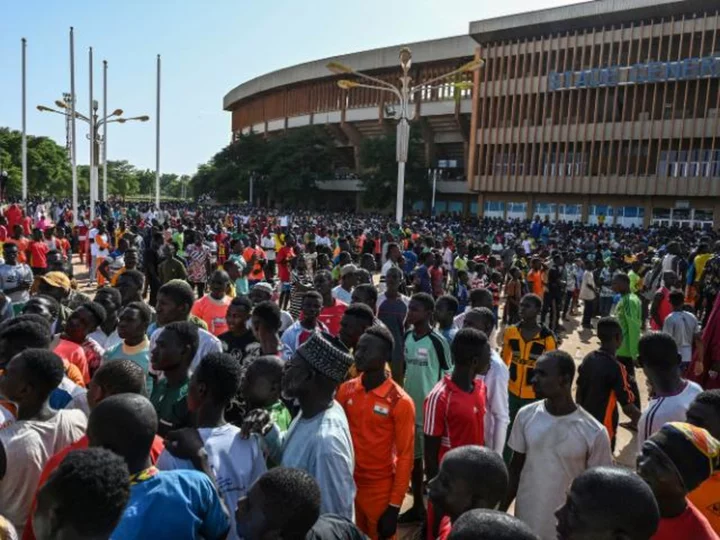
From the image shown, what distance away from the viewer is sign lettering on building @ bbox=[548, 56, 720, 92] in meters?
35.6

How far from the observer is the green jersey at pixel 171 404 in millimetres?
3383

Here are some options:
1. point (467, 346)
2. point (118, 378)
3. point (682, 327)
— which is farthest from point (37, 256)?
point (682, 327)

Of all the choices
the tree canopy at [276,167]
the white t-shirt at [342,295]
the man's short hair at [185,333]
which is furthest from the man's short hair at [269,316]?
the tree canopy at [276,167]

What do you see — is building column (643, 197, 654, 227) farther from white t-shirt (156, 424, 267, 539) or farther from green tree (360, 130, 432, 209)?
white t-shirt (156, 424, 267, 539)

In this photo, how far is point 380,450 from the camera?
11.5 ft

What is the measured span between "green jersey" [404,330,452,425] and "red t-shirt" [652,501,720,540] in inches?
99.2

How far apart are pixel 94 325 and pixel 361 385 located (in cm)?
226

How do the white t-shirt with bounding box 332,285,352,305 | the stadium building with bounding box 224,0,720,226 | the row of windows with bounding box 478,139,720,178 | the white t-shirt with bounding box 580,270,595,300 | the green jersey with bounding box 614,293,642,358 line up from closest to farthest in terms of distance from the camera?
the white t-shirt with bounding box 332,285,352,305, the green jersey with bounding box 614,293,642,358, the white t-shirt with bounding box 580,270,595,300, the stadium building with bounding box 224,0,720,226, the row of windows with bounding box 478,139,720,178

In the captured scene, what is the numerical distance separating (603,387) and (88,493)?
391 centimetres

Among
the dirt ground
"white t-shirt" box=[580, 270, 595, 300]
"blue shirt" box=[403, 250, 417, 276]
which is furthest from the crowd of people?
"white t-shirt" box=[580, 270, 595, 300]

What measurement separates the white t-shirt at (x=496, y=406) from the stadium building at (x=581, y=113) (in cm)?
3697

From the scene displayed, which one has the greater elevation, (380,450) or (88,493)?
(88,493)

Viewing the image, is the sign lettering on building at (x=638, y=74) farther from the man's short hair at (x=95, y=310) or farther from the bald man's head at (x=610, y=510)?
the bald man's head at (x=610, y=510)

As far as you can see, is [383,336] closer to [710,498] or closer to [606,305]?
[710,498]
